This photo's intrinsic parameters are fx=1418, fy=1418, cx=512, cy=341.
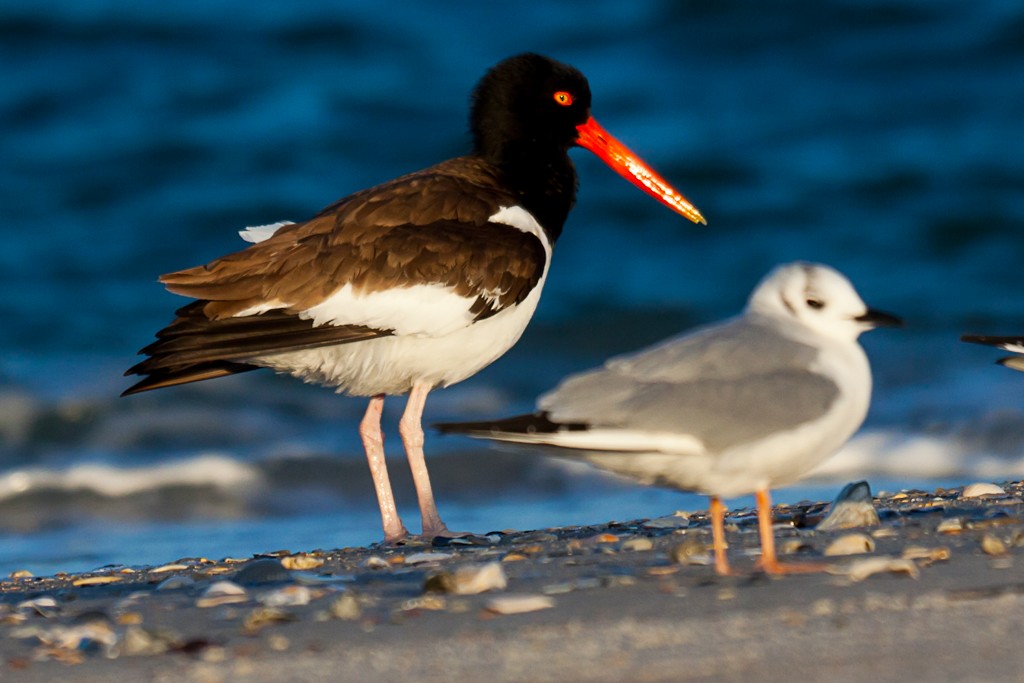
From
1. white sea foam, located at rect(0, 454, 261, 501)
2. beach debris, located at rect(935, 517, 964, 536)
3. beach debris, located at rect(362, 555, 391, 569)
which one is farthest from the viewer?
white sea foam, located at rect(0, 454, 261, 501)

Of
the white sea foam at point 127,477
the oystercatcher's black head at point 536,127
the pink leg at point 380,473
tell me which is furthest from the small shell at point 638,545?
the white sea foam at point 127,477

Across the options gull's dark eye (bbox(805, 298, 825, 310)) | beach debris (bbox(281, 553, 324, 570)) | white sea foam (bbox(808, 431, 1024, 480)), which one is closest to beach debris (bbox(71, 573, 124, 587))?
beach debris (bbox(281, 553, 324, 570))

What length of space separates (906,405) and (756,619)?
651 centimetres

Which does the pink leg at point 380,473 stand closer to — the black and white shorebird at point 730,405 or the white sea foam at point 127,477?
the black and white shorebird at point 730,405

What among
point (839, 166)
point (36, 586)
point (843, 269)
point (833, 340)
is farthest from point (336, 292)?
point (839, 166)

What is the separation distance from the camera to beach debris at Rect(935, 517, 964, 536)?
4.34 metres

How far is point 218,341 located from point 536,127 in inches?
82.0

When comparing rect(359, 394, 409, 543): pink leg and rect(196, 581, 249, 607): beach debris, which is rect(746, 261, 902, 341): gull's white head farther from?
rect(359, 394, 409, 543): pink leg

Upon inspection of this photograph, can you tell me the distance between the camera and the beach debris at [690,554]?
13.2ft

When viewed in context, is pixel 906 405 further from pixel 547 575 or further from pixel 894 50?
pixel 894 50

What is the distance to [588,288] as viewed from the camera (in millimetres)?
12242

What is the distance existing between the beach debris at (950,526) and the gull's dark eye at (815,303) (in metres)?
1.05

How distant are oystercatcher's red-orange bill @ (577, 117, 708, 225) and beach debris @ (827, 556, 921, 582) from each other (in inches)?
135

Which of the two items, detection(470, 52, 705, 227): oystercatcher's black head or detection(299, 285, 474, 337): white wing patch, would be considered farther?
detection(470, 52, 705, 227): oystercatcher's black head
